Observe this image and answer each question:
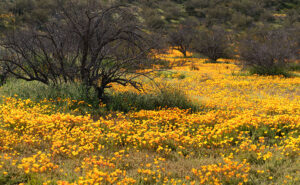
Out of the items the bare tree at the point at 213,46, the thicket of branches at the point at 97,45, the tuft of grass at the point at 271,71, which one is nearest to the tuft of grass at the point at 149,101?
the thicket of branches at the point at 97,45

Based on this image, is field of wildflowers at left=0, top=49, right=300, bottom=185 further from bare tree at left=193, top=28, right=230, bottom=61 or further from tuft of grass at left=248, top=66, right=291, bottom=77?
bare tree at left=193, top=28, right=230, bottom=61

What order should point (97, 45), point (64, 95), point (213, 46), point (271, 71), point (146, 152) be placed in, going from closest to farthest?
point (146, 152) < point (64, 95) < point (97, 45) < point (271, 71) < point (213, 46)

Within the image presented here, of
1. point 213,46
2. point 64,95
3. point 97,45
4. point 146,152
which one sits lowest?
point 213,46

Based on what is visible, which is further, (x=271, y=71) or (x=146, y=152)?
(x=271, y=71)

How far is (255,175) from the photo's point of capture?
4.34 meters

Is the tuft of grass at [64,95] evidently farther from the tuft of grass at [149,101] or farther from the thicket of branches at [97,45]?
the tuft of grass at [149,101]

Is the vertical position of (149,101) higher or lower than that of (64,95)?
lower

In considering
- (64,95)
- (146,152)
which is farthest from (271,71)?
(146,152)

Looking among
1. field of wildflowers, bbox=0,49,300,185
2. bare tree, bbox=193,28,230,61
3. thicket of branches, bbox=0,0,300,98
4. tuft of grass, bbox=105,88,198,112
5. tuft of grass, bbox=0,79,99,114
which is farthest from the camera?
bare tree, bbox=193,28,230,61

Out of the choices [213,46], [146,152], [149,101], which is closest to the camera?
[146,152]

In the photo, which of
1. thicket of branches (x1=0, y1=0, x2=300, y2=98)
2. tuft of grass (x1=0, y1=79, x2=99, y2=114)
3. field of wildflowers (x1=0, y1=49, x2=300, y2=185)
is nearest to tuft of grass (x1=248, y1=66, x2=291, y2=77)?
thicket of branches (x1=0, y1=0, x2=300, y2=98)

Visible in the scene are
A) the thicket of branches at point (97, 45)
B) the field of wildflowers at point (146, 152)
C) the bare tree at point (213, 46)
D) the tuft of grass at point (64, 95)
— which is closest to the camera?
the field of wildflowers at point (146, 152)

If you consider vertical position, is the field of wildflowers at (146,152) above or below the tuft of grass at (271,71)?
above

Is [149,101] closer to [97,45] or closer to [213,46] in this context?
[97,45]
